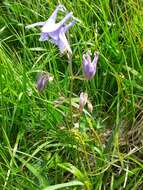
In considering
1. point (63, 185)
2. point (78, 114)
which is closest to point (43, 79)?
point (78, 114)

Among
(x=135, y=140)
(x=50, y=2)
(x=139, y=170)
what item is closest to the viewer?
(x=139, y=170)

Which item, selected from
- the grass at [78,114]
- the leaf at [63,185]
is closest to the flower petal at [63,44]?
the grass at [78,114]

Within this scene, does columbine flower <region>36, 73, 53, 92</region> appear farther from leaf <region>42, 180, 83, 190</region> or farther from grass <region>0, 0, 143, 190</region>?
leaf <region>42, 180, 83, 190</region>

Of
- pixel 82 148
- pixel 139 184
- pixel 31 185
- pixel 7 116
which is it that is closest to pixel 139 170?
pixel 139 184

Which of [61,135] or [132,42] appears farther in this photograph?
[132,42]

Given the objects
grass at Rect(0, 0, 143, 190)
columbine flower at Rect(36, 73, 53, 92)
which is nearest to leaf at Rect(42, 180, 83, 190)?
grass at Rect(0, 0, 143, 190)

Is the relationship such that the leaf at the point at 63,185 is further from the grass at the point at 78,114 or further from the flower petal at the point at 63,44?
the flower petal at the point at 63,44

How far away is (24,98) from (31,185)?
1.10 feet

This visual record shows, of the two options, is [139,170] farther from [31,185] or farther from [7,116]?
[7,116]

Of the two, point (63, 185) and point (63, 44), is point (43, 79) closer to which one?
point (63, 44)

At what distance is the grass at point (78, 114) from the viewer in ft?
5.31

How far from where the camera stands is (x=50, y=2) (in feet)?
7.13

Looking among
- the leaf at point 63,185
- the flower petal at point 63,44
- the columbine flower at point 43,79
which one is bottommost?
the leaf at point 63,185

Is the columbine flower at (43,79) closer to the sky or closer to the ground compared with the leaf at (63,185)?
closer to the sky
